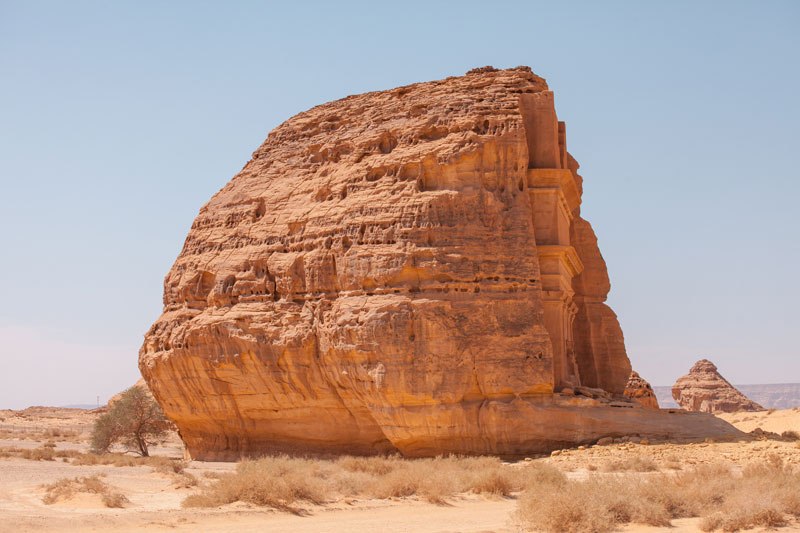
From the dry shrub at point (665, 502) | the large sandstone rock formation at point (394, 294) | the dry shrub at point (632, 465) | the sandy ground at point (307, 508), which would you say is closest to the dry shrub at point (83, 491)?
the sandy ground at point (307, 508)

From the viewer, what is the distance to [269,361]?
22.0 meters

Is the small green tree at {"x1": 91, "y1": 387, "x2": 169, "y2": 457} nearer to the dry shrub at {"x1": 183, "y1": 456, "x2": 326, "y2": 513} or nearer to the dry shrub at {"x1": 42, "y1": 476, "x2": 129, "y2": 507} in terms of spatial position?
the dry shrub at {"x1": 42, "y1": 476, "x2": 129, "y2": 507}

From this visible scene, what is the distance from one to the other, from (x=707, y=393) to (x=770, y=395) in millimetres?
118270

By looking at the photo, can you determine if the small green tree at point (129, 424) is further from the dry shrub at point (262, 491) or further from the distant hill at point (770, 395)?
the distant hill at point (770, 395)

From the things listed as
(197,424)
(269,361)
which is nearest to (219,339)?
(269,361)

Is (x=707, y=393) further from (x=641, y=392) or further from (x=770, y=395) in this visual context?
(x=770, y=395)

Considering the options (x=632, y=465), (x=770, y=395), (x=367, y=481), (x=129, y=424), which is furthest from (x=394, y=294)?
(x=770, y=395)

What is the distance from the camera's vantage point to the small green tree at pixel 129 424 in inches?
1256

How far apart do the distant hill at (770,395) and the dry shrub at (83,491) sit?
13635 cm

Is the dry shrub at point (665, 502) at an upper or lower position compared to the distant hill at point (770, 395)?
upper

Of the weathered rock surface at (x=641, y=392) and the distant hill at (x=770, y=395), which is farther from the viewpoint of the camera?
the distant hill at (x=770, y=395)

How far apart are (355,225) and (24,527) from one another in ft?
36.2

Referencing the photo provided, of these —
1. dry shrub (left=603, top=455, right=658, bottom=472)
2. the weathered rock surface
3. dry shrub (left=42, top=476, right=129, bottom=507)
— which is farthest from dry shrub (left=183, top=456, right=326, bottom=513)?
the weathered rock surface

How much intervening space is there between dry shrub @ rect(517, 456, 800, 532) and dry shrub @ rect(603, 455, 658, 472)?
204cm
